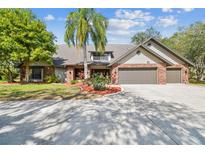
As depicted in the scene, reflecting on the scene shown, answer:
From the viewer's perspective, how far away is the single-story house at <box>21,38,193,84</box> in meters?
25.8

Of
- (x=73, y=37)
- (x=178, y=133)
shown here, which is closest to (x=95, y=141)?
(x=178, y=133)

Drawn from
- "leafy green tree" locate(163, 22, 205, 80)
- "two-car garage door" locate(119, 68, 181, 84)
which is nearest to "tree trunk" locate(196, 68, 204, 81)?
"leafy green tree" locate(163, 22, 205, 80)

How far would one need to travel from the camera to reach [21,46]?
23.5 m

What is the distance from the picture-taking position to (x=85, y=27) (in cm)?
2094

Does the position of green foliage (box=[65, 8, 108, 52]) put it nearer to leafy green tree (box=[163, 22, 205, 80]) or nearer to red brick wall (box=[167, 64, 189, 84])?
red brick wall (box=[167, 64, 189, 84])

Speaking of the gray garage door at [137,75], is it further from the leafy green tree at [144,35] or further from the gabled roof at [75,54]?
the leafy green tree at [144,35]

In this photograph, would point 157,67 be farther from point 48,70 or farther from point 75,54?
point 48,70

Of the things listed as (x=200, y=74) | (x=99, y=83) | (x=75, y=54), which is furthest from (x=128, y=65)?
(x=200, y=74)

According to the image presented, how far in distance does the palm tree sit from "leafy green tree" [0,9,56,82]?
4.60m

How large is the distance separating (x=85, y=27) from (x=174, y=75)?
1400 centimetres

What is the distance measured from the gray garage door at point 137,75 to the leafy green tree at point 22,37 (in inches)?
361

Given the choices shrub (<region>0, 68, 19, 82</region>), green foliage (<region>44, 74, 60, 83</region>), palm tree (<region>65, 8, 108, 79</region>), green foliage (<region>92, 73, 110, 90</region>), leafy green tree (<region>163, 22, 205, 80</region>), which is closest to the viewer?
green foliage (<region>92, 73, 110, 90</region>)
